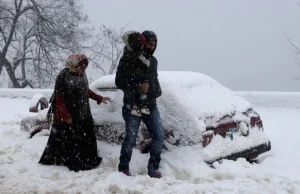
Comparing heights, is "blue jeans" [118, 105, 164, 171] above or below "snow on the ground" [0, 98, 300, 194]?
above

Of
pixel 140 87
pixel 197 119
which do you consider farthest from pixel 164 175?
pixel 140 87

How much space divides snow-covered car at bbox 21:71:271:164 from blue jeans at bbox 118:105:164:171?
0.31 meters

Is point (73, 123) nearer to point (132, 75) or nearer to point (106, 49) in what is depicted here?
point (132, 75)

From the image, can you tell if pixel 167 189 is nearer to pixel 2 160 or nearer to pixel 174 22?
pixel 2 160

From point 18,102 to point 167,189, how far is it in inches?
453

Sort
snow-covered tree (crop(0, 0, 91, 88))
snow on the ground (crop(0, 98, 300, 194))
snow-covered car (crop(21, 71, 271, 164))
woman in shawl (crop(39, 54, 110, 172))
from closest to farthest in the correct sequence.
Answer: snow on the ground (crop(0, 98, 300, 194)), snow-covered car (crop(21, 71, 271, 164)), woman in shawl (crop(39, 54, 110, 172)), snow-covered tree (crop(0, 0, 91, 88))

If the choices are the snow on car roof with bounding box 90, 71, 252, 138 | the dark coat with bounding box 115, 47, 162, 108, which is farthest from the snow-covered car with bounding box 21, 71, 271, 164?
the dark coat with bounding box 115, 47, 162, 108

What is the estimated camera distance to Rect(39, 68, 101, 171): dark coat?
5.28m

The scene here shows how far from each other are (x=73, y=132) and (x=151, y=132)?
111 centimetres

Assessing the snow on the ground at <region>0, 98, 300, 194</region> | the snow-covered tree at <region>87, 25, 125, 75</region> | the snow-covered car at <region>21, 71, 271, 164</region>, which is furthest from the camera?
the snow-covered tree at <region>87, 25, 125, 75</region>

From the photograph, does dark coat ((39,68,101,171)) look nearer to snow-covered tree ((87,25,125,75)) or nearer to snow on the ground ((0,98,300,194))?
snow on the ground ((0,98,300,194))

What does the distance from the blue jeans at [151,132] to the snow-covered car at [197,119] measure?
12.3 inches

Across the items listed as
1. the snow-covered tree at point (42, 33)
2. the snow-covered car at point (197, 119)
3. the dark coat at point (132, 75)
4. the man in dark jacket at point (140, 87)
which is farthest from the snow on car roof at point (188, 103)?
the snow-covered tree at point (42, 33)

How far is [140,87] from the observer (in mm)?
4797
